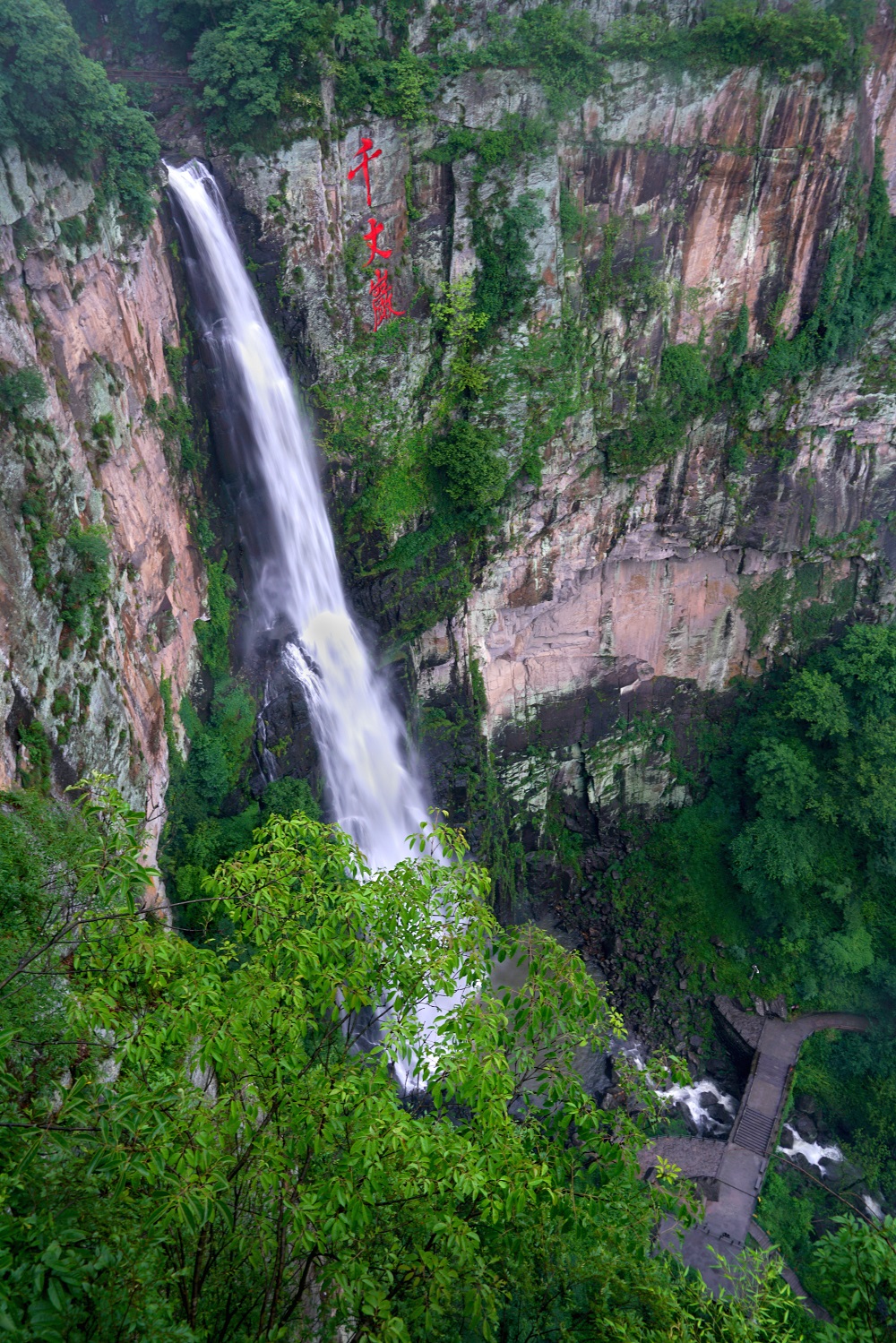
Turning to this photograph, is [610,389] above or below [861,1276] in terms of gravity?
above

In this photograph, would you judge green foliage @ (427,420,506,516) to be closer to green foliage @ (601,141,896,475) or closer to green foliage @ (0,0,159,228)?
green foliage @ (601,141,896,475)

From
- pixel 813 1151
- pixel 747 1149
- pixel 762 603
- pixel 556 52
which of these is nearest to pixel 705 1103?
pixel 747 1149

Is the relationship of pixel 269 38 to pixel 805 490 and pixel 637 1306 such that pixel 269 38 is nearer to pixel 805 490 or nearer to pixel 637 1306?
pixel 805 490

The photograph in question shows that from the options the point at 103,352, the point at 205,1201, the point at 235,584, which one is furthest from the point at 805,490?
the point at 205,1201

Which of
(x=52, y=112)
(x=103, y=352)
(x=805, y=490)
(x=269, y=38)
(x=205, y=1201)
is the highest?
(x=269, y=38)

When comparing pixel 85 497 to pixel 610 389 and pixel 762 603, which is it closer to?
pixel 610 389
